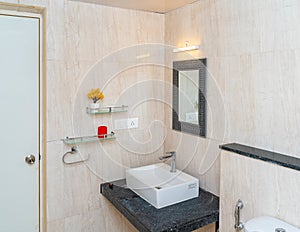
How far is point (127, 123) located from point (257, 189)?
3.93 ft

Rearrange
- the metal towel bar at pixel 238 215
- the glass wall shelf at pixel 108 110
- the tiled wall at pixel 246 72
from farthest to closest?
the glass wall shelf at pixel 108 110, the metal towel bar at pixel 238 215, the tiled wall at pixel 246 72

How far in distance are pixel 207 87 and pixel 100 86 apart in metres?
0.85

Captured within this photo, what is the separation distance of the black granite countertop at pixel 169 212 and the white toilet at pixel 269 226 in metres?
0.44

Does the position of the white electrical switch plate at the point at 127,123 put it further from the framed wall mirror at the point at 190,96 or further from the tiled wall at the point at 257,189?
the tiled wall at the point at 257,189

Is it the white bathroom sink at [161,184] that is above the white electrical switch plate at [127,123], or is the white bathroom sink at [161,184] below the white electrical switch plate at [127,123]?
below

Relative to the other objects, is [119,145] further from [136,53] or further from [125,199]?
[136,53]

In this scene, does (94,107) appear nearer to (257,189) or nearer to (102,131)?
(102,131)

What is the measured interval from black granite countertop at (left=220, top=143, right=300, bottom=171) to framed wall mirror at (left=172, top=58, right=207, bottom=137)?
41 centimetres

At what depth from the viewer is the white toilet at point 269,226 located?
1232 mm

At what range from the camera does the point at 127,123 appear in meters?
2.29

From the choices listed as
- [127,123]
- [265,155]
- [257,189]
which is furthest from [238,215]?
[127,123]

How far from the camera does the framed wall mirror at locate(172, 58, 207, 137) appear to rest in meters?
2.00

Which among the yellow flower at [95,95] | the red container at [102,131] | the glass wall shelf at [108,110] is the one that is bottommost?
the red container at [102,131]

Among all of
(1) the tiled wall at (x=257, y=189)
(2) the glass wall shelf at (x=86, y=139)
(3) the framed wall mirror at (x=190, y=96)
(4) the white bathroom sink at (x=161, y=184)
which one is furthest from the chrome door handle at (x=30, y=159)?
(1) the tiled wall at (x=257, y=189)
